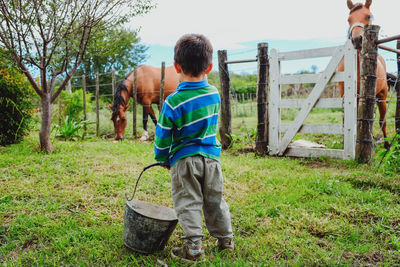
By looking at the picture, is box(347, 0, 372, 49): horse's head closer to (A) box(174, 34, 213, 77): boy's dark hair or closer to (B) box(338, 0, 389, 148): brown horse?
(B) box(338, 0, 389, 148): brown horse

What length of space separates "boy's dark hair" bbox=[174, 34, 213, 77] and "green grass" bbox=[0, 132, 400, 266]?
57.5 inches

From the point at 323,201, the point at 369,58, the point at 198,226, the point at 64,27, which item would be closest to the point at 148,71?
the point at 64,27

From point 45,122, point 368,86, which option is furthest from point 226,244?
point 45,122

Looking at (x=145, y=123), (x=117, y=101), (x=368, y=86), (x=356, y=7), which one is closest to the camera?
(x=368, y=86)

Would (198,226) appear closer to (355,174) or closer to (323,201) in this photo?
(323,201)

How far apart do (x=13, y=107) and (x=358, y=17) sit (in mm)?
7703

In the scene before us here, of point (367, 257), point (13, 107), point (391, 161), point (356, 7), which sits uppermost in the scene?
point (356, 7)

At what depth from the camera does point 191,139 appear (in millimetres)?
2434

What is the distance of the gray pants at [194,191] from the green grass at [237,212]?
11.7 inches

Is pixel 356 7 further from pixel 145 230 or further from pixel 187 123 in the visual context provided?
pixel 145 230

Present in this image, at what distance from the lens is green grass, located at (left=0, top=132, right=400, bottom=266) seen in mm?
2645

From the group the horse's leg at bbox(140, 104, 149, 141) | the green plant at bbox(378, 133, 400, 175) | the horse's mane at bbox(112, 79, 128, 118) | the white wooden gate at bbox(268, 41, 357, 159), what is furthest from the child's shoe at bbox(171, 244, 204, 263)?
the horse's mane at bbox(112, 79, 128, 118)

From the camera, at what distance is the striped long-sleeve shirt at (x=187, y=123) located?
238 cm

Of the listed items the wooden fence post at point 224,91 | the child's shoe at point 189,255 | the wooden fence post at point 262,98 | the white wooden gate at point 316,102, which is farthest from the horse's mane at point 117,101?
the child's shoe at point 189,255
